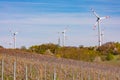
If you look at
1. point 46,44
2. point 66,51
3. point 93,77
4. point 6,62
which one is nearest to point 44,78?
point 6,62

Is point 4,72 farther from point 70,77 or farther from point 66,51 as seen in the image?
point 66,51

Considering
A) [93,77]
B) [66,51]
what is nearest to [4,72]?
[93,77]

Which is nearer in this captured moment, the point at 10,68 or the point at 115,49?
the point at 10,68

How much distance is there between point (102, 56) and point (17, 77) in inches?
1946

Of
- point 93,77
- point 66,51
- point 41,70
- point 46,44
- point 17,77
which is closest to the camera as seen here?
point 17,77

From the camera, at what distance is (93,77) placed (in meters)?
31.7

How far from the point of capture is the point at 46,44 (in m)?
79.5

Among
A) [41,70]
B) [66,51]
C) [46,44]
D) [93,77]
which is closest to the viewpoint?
[41,70]

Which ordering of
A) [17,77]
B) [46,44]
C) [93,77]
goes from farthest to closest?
1. [46,44]
2. [93,77]
3. [17,77]

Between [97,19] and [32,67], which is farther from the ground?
[97,19]

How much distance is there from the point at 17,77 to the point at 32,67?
8.47ft

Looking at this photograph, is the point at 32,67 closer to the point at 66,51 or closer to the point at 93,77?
the point at 93,77

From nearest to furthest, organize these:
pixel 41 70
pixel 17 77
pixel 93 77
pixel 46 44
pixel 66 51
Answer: pixel 17 77, pixel 41 70, pixel 93 77, pixel 66 51, pixel 46 44

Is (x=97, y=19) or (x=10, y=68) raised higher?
(x=97, y=19)
